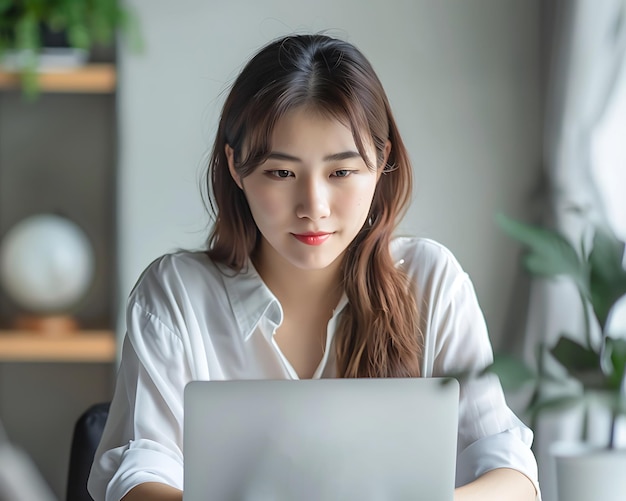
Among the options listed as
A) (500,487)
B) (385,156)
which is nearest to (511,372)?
(500,487)

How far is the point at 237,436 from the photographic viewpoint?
0.92 meters

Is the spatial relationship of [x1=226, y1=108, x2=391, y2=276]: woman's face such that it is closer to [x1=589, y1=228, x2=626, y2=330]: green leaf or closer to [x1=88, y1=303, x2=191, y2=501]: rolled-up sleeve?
[x1=88, y1=303, x2=191, y2=501]: rolled-up sleeve

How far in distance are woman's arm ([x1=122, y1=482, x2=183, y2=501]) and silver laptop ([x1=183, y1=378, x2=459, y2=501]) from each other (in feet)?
0.82

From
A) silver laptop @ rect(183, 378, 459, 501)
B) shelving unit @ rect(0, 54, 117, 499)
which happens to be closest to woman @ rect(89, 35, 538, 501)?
silver laptop @ rect(183, 378, 459, 501)

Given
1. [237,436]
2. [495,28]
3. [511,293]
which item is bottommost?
[511,293]

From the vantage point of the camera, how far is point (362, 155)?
135 centimetres

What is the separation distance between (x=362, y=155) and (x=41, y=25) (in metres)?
1.40

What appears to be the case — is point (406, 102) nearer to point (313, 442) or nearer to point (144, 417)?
point (144, 417)

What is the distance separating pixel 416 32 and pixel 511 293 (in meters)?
0.82

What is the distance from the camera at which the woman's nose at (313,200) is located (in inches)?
52.2

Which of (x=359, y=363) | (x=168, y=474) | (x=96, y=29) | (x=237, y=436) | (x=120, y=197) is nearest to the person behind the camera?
(x=237, y=436)

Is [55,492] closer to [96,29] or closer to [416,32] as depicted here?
[96,29]

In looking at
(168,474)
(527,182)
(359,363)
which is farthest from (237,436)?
(527,182)

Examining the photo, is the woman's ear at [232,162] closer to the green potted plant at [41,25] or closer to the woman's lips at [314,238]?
the woman's lips at [314,238]
